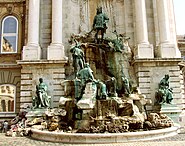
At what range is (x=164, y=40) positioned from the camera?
17.7 metres

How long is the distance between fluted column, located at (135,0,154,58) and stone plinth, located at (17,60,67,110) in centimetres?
551

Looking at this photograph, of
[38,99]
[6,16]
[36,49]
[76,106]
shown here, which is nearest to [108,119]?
[76,106]

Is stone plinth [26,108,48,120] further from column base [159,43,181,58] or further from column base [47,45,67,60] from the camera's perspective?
column base [159,43,181,58]

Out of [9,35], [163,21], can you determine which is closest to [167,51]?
[163,21]

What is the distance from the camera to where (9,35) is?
19797 mm

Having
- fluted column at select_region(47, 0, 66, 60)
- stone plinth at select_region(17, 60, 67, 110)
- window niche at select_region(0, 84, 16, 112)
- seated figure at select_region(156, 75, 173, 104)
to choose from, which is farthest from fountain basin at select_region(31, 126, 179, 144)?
window niche at select_region(0, 84, 16, 112)

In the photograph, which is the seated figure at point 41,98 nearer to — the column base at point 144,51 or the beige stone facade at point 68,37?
the beige stone facade at point 68,37

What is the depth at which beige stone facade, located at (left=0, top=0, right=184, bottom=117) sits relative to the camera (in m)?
16.4

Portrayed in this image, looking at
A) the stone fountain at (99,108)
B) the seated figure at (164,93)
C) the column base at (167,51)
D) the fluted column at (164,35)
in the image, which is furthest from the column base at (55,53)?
the fluted column at (164,35)

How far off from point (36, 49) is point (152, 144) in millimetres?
11179

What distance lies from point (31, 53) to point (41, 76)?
186 centimetres

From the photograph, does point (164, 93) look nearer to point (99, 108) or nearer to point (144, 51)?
point (144, 51)

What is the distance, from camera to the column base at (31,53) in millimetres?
16781

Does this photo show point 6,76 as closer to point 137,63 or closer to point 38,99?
point 38,99
